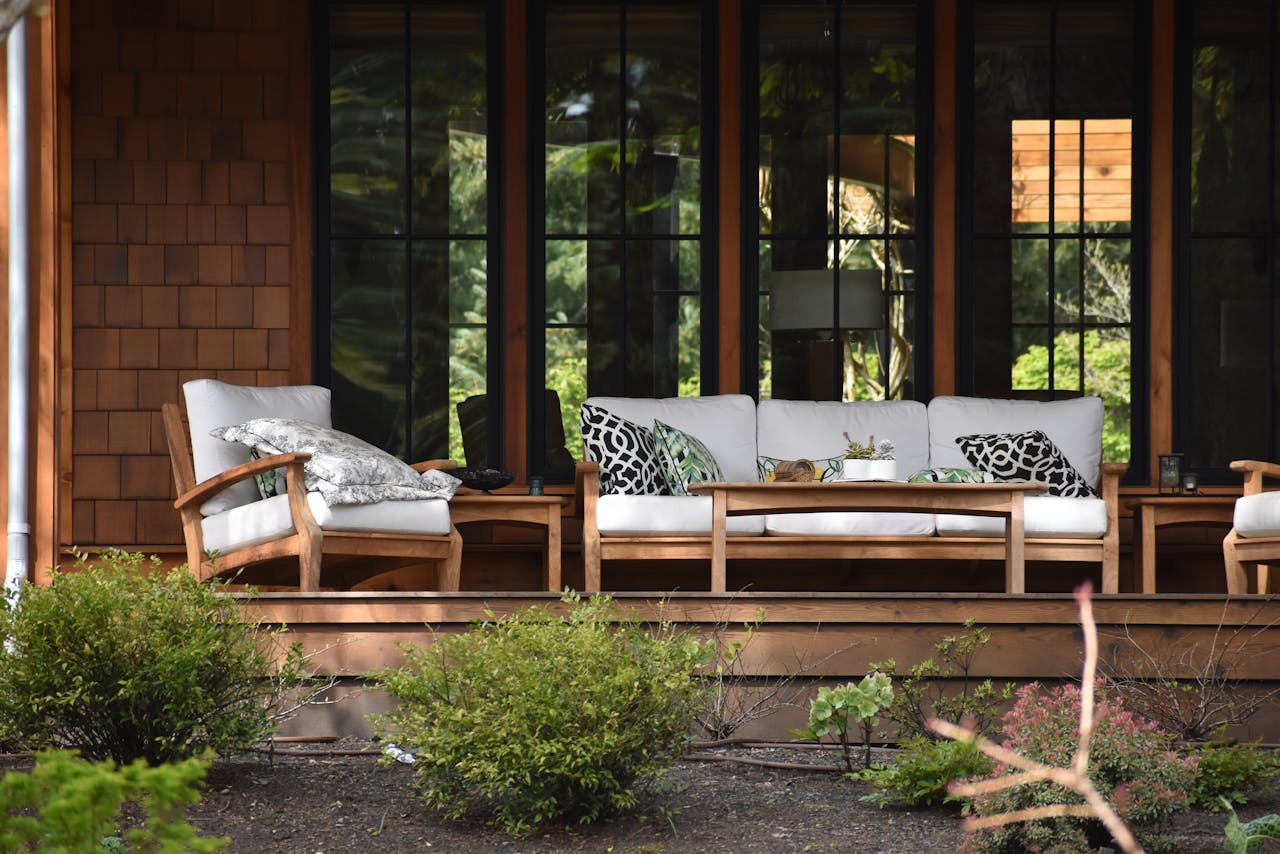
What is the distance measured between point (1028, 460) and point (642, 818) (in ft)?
9.55

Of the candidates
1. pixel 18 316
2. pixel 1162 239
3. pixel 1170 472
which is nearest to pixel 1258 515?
pixel 1170 472

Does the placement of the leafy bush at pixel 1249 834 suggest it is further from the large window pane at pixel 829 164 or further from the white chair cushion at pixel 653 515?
the large window pane at pixel 829 164

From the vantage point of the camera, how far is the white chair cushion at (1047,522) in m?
4.93

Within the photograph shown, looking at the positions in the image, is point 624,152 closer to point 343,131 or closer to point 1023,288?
point 343,131

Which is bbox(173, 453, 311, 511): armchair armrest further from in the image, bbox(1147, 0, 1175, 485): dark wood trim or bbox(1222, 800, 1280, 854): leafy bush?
bbox(1147, 0, 1175, 485): dark wood trim

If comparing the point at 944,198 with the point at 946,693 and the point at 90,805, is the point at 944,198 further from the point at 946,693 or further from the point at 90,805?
the point at 90,805

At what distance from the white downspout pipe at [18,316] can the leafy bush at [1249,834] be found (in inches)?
122

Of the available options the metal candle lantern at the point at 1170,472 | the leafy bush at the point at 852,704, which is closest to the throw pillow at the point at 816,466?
the metal candle lantern at the point at 1170,472

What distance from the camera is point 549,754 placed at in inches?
105

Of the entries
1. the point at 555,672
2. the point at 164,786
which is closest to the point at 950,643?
the point at 555,672

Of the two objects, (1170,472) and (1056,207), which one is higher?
(1056,207)

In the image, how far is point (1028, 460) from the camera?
17.6 feet

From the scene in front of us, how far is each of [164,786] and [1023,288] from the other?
15.8 ft

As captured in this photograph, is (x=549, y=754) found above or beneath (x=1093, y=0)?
beneath
